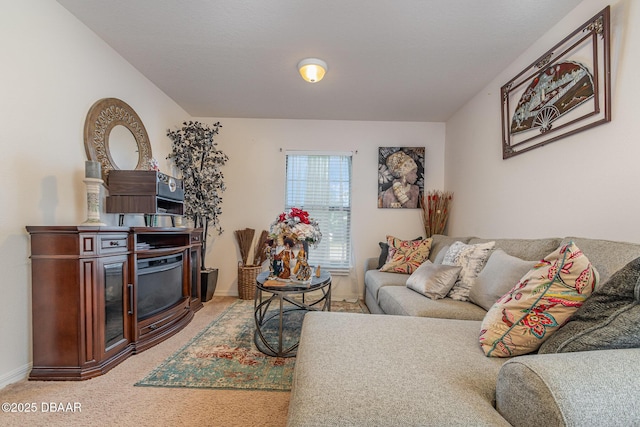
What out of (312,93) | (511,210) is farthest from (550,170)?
(312,93)

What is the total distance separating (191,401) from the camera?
5.10 ft

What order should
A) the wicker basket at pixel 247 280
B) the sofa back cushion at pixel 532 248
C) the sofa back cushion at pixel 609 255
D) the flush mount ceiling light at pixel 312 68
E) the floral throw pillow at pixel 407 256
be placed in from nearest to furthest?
the sofa back cushion at pixel 609 255
the sofa back cushion at pixel 532 248
the flush mount ceiling light at pixel 312 68
the floral throw pillow at pixel 407 256
the wicker basket at pixel 247 280

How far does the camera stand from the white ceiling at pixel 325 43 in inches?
72.6

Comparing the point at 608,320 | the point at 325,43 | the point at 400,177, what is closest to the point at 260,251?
the point at 400,177

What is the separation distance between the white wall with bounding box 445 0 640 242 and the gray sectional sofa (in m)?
0.40

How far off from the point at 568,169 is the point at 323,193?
8.68ft

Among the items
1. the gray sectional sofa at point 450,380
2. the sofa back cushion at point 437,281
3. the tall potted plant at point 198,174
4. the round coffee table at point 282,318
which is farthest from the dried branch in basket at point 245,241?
the gray sectional sofa at point 450,380

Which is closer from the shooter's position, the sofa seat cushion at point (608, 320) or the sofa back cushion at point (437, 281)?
the sofa seat cushion at point (608, 320)

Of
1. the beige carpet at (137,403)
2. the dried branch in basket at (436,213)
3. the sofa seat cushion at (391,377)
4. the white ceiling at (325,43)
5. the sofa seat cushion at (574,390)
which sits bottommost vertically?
the beige carpet at (137,403)

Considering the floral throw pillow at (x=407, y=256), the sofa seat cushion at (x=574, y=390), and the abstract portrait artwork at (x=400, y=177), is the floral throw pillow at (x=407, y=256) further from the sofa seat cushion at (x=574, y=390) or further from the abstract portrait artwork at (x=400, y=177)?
the sofa seat cushion at (x=574, y=390)

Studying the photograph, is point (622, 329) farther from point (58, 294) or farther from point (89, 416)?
point (58, 294)

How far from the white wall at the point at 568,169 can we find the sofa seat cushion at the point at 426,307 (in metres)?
0.86

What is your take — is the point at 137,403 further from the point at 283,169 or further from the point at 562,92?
the point at 562,92

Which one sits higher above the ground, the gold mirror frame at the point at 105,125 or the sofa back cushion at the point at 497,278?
the gold mirror frame at the point at 105,125
